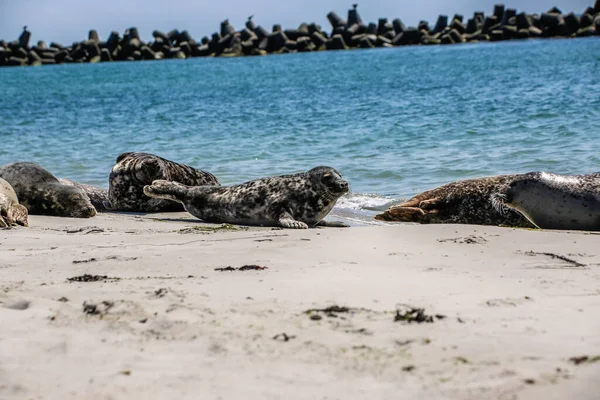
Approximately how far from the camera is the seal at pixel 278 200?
738cm

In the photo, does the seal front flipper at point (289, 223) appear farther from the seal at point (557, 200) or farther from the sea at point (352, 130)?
the seal at point (557, 200)

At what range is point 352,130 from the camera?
1581 cm

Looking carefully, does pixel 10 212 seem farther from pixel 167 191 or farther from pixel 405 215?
pixel 405 215

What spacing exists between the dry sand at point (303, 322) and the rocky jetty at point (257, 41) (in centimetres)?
7637

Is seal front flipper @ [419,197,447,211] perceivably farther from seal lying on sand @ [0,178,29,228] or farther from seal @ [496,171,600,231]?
seal lying on sand @ [0,178,29,228]

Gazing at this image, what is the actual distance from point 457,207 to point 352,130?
811 cm

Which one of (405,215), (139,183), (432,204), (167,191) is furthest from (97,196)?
(432,204)

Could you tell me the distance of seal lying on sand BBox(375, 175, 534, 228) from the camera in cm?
766

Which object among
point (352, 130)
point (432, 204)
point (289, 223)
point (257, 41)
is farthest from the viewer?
point (257, 41)

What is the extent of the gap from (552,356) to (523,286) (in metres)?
1.08

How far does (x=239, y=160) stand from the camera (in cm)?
1266

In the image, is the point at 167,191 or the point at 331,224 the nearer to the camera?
the point at 331,224

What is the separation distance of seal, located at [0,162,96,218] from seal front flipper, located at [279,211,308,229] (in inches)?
74.4

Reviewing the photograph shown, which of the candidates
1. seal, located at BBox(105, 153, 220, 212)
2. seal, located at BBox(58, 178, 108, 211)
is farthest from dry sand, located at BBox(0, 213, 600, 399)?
seal, located at BBox(58, 178, 108, 211)
